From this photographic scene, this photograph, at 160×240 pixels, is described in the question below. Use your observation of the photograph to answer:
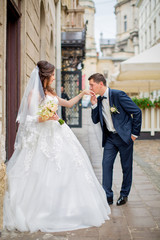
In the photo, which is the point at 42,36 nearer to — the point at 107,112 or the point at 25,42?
the point at 25,42

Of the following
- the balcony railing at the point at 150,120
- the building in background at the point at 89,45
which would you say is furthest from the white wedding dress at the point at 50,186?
the building in background at the point at 89,45

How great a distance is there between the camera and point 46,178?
3277 mm

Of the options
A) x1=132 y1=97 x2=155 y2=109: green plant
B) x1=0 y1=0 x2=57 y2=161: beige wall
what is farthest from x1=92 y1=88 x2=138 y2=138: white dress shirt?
x1=132 y1=97 x2=155 y2=109: green plant

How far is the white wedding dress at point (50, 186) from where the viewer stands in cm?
316

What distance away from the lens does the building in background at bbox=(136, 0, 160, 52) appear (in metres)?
32.8

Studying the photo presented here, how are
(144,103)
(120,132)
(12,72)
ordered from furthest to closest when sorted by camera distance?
(144,103), (12,72), (120,132)

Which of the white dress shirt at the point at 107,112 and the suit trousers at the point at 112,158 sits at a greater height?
the white dress shirt at the point at 107,112

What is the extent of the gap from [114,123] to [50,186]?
1.26 meters

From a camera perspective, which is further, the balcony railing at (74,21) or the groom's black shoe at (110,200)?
the balcony railing at (74,21)

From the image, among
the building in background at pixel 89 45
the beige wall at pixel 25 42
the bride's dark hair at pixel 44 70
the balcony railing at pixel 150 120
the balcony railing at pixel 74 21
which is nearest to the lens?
the bride's dark hair at pixel 44 70

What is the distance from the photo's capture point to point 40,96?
349cm

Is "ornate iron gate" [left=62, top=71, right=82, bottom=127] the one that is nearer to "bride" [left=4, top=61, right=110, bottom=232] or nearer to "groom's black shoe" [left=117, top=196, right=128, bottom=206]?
"groom's black shoe" [left=117, top=196, right=128, bottom=206]

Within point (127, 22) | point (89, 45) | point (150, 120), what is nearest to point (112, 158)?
point (150, 120)

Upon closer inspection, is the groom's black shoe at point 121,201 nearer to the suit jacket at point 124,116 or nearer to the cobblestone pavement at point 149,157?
the suit jacket at point 124,116
